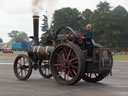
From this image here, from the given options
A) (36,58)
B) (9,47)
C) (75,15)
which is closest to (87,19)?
(75,15)

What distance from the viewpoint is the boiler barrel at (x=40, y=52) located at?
28.8 feet

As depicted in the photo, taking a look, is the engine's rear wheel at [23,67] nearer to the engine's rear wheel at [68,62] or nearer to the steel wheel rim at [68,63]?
the engine's rear wheel at [68,62]

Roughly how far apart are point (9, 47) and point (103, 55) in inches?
3120

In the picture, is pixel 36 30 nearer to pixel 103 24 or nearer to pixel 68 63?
pixel 68 63

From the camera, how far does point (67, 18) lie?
71875 mm

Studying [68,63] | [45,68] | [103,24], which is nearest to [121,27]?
[103,24]

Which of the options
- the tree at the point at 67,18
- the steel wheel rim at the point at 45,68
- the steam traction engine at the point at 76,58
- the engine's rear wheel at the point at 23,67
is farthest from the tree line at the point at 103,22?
the steam traction engine at the point at 76,58

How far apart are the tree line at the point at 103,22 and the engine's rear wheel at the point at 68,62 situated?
175 ft

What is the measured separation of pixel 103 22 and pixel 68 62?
61351 millimetres

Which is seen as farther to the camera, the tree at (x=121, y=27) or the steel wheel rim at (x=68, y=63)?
the tree at (x=121, y=27)

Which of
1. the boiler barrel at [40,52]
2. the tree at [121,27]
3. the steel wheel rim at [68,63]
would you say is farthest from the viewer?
the tree at [121,27]

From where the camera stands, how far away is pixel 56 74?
319 inches

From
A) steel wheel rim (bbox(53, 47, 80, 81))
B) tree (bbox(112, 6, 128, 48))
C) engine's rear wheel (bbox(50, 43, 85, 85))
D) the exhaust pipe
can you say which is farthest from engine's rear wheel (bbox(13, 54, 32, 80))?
tree (bbox(112, 6, 128, 48))

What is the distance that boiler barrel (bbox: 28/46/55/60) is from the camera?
8.77 meters
